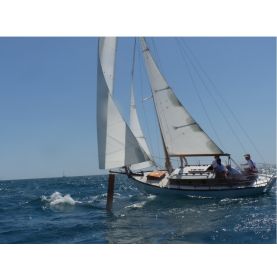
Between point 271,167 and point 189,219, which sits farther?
point 271,167

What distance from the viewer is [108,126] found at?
66.7ft

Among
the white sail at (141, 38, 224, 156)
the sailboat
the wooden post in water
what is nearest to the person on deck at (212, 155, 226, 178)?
the sailboat

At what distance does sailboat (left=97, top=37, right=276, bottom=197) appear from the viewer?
66.9 ft

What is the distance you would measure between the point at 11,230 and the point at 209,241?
28.3ft

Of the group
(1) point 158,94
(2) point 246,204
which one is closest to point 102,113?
(1) point 158,94

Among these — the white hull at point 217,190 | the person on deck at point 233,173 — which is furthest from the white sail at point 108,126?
the person on deck at point 233,173

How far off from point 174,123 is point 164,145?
1.94m

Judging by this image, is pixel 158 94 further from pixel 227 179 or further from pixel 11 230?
pixel 11 230

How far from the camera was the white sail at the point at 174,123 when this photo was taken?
2472 centimetres

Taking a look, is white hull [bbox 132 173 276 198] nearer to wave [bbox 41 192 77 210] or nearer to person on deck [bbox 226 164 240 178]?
person on deck [bbox 226 164 240 178]

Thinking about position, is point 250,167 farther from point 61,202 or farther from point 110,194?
point 61,202

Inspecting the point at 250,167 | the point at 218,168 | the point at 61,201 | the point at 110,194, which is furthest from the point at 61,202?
the point at 250,167

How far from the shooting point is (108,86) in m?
20.4

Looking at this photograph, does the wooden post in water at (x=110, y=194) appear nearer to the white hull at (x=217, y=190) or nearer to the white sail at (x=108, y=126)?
the white sail at (x=108, y=126)
